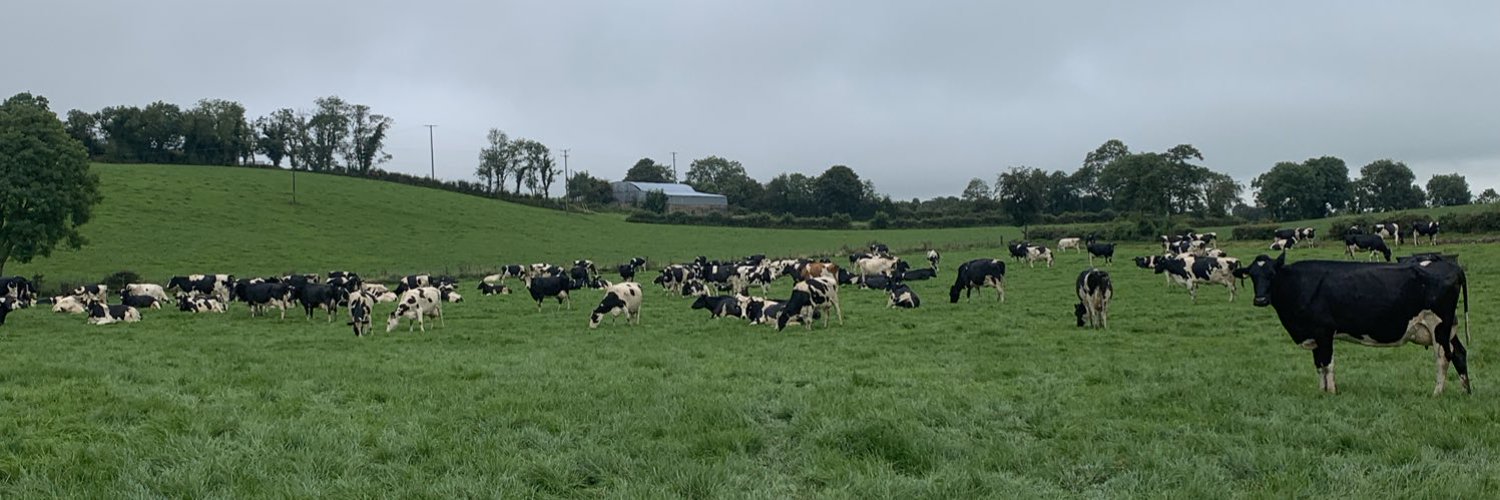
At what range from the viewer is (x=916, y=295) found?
24547 mm

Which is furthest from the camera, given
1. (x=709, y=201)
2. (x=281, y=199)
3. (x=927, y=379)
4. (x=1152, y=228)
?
(x=709, y=201)

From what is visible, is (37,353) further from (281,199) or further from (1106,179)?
(1106,179)

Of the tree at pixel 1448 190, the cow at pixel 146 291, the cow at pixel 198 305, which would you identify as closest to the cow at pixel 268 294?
the cow at pixel 198 305

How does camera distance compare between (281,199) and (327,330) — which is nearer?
(327,330)

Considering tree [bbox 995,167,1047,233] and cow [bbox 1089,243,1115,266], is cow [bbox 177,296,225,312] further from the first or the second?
tree [bbox 995,167,1047,233]

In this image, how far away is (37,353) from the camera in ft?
52.5

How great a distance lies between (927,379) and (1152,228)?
52230 mm

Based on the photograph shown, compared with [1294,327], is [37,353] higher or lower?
lower

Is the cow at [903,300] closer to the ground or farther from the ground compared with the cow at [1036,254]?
closer to the ground

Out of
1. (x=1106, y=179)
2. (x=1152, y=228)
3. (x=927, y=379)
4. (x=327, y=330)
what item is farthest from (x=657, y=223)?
(x=927, y=379)

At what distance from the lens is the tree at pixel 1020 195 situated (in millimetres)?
65125

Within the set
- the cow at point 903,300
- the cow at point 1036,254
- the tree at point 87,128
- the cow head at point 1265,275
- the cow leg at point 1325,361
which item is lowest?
the cow at point 903,300

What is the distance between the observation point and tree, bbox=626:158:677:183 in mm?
159125

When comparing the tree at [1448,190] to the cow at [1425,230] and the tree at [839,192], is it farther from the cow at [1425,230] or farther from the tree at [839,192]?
the cow at [1425,230]
